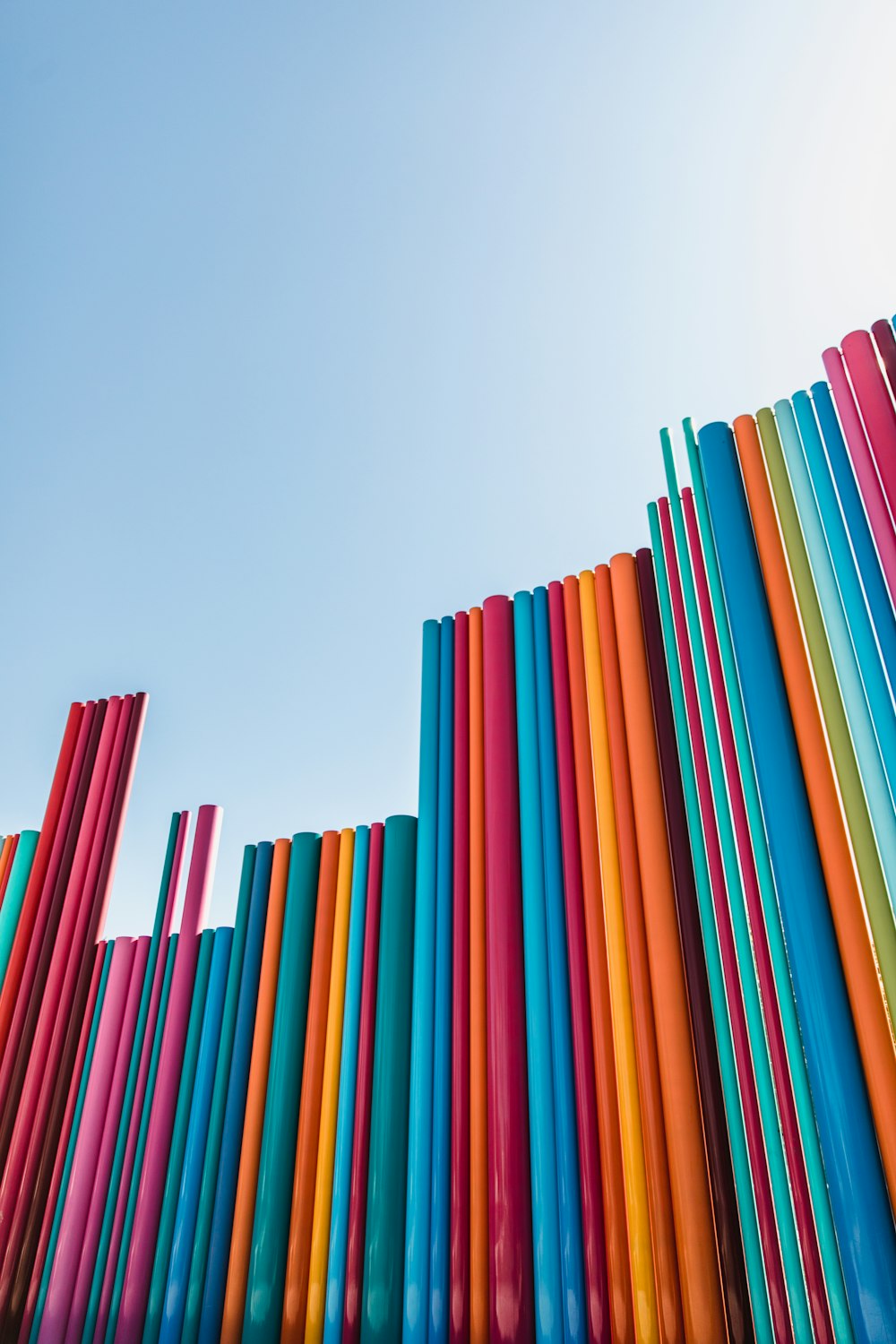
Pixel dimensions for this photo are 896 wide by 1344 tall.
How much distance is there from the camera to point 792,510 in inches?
131

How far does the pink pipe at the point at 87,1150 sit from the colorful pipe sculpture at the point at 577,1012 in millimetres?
19

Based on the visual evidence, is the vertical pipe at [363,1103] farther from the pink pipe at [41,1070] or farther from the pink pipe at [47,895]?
the pink pipe at [47,895]

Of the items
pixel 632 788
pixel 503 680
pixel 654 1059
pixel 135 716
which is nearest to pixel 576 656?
pixel 503 680

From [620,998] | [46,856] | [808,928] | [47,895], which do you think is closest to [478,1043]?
[620,998]

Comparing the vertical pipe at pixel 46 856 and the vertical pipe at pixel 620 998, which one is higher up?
the vertical pipe at pixel 46 856

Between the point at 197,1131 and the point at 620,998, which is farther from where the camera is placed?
the point at 197,1131

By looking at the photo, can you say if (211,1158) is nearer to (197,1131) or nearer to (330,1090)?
(197,1131)

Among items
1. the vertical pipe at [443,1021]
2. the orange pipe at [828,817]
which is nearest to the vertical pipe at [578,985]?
the vertical pipe at [443,1021]

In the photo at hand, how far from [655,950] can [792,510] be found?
171 centimetres

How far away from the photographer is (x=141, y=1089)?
178 inches

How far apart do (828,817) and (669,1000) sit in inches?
32.1

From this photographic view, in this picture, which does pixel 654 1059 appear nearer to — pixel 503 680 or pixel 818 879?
pixel 818 879

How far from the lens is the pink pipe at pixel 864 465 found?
295 cm

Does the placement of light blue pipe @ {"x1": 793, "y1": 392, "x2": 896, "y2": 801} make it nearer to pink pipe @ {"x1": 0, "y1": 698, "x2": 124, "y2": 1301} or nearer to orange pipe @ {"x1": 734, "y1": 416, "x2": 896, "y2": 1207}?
orange pipe @ {"x1": 734, "y1": 416, "x2": 896, "y2": 1207}
